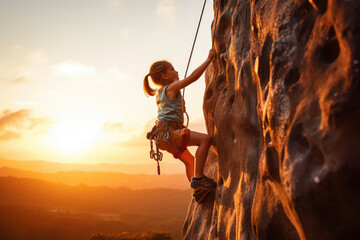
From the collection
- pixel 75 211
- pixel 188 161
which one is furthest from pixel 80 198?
pixel 188 161

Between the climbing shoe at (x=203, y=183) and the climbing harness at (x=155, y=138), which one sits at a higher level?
the climbing harness at (x=155, y=138)

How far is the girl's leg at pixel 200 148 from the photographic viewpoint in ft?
15.9

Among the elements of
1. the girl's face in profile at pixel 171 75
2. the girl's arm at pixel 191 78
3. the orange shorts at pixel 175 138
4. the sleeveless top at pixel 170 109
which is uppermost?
the girl's face in profile at pixel 171 75

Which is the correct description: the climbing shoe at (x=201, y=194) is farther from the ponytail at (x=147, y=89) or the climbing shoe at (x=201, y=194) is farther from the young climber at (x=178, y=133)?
the ponytail at (x=147, y=89)

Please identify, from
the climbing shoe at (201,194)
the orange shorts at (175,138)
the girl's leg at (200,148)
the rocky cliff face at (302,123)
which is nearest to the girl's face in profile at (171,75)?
the orange shorts at (175,138)

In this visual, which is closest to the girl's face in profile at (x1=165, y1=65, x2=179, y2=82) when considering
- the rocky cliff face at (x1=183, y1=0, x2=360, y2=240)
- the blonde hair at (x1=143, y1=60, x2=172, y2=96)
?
the blonde hair at (x1=143, y1=60, x2=172, y2=96)

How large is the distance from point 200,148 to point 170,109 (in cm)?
85

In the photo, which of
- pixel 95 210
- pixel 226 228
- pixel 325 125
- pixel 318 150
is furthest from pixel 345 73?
pixel 95 210

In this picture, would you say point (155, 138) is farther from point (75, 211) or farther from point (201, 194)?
point (75, 211)

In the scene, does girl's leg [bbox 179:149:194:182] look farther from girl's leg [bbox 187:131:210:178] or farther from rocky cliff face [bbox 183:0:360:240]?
rocky cliff face [bbox 183:0:360:240]

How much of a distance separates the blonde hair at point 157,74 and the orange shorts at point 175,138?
103 centimetres

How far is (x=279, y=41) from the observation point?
251 centimetres

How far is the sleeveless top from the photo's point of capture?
499 cm

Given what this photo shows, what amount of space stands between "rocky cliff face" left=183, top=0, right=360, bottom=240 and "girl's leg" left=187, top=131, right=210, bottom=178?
3.37ft
